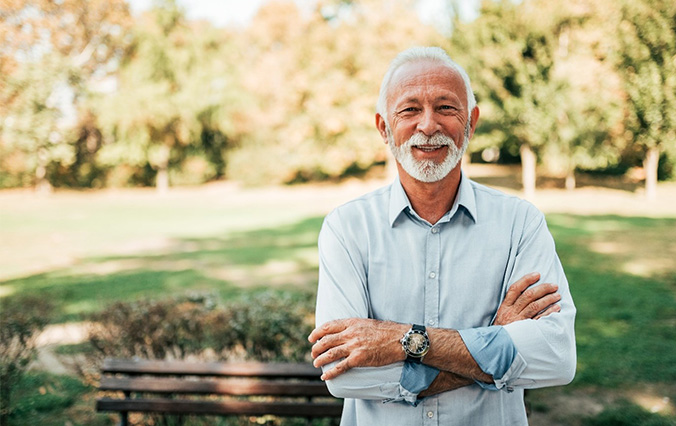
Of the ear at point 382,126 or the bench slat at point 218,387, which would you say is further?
the bench slat at point 218,387

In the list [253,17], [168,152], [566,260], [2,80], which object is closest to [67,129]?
[168,152]

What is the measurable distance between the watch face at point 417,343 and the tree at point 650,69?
19.7 meters

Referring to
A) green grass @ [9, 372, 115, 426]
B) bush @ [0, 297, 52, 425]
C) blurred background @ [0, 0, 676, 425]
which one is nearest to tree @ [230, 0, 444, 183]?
blurred background @ [0, 0, 676, 425]

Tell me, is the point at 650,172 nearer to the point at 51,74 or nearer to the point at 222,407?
the point at 222,407

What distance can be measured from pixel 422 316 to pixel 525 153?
2412cm

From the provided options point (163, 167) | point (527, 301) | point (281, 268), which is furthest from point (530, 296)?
point (163, 167)

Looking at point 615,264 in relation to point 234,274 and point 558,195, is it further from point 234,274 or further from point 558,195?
point 558,195

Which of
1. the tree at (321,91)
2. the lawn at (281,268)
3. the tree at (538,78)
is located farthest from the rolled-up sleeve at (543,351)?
the tree at (321,91)

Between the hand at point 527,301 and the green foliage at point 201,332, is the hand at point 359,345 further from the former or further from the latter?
the green foliage at point 201,332

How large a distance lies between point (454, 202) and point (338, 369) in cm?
84

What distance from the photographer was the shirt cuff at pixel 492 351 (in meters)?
1.87

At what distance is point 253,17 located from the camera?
125 feet

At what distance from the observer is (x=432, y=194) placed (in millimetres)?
2227

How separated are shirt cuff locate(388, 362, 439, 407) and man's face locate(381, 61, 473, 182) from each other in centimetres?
74
